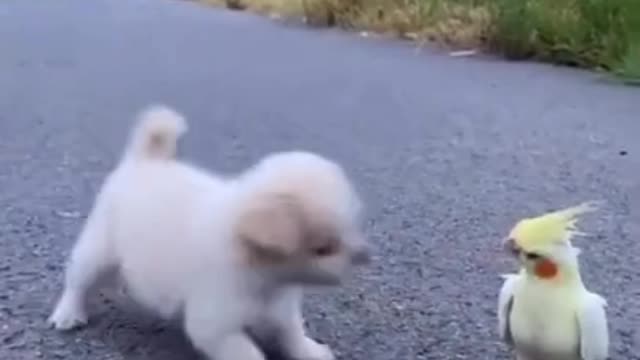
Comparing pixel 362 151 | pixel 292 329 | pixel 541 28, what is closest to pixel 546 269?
pixel 292 329

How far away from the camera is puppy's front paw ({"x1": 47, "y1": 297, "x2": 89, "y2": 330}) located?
1697mm

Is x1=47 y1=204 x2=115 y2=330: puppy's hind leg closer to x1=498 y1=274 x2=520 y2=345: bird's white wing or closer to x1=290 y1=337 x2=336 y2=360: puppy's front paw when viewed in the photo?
x1=290 y1=337 x2=336 y2=360: puppy's front paw

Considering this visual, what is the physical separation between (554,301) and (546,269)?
0.03 m

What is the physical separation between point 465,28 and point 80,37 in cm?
165

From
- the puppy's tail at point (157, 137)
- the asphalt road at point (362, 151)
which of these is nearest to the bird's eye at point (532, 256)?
the asphalt road at point (362, 151)

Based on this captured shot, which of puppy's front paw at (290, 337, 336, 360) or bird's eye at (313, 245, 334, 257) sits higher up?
bird's eye at (313, 245, 334, 257)

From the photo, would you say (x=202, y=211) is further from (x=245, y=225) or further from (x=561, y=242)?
(x=561, y=242)

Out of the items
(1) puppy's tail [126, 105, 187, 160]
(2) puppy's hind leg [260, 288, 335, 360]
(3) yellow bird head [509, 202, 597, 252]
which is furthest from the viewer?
(1) puppy's tail [126, 105, 187, 160]

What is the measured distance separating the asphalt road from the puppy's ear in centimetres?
24

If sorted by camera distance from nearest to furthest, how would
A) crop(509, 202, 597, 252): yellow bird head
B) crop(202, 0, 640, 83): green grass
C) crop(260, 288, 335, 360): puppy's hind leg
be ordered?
crop(509, 202, 597, 252): yellow bird head → crop(260, 288, 335, 360): puppy's hind leg → crop(202, 0, 640, 83): green grass

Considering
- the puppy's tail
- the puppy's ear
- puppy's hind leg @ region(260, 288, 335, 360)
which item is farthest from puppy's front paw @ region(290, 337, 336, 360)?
the puppy's tail

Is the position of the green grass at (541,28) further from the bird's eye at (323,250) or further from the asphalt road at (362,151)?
the bird's eye at (323,250)

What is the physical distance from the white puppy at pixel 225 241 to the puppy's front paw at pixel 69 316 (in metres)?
0.03

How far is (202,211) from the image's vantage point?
60.1 inches
